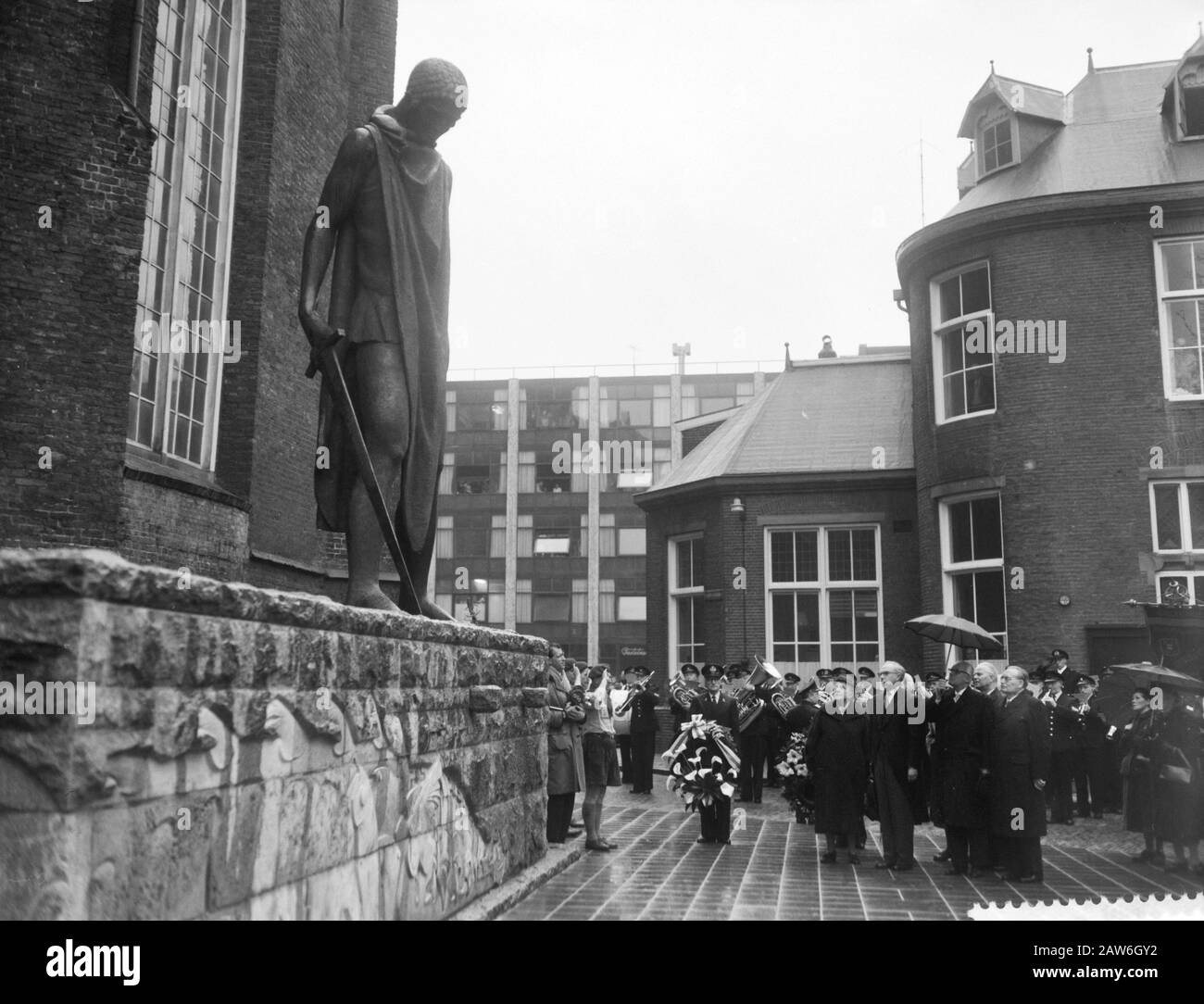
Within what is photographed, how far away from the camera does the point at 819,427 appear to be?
83.4ft

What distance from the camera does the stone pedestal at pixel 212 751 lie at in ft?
9.53

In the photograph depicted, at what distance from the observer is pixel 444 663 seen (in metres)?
6.12

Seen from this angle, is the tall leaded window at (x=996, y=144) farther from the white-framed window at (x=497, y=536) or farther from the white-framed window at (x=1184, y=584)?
the white-framed window at (x=497, y=536)

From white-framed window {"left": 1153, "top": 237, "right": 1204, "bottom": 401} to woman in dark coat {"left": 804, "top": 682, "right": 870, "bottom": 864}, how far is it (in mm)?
10652

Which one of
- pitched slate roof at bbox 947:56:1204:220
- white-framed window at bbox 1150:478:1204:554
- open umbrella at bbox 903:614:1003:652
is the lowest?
open umbrella at bbox 903:614:1003:652

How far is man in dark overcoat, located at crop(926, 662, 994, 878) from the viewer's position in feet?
34.7

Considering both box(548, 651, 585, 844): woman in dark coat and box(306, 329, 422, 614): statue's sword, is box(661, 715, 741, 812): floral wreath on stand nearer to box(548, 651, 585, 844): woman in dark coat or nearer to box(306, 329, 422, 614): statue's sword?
box(548, 651, 585, 844): woman in dark coat

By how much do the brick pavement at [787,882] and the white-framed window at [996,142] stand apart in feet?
43.9

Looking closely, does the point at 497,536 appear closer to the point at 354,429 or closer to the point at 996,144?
the point at 996,144

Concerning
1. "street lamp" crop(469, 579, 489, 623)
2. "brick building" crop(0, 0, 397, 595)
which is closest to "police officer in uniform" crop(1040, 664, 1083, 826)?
"brick building" crop(0, 0, 397, 595)

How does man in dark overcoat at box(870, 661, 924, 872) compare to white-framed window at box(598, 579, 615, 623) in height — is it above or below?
below

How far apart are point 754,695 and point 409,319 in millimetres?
13920
